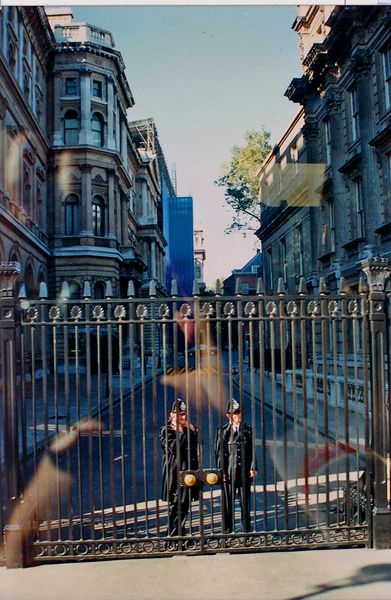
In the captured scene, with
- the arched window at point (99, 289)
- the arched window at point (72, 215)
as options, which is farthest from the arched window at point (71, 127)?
the arched window at point (99, 289)

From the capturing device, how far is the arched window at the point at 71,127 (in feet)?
102

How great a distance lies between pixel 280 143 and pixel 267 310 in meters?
17.8

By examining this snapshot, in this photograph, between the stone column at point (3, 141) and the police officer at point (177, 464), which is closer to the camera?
the police officer at point (177, 464)

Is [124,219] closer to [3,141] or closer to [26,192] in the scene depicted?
[26,192]

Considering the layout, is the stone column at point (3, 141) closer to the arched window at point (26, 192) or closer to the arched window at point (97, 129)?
the arched window at point (26, 192)

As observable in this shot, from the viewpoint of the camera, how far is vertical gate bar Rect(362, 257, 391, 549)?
16.2ft

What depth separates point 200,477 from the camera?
5055 millimetres

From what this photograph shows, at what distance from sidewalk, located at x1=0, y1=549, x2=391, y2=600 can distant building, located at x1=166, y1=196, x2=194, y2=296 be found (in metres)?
24.9

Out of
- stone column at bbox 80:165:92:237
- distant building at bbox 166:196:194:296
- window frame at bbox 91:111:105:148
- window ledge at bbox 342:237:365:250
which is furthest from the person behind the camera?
distant building at bbox 166:196:194:296

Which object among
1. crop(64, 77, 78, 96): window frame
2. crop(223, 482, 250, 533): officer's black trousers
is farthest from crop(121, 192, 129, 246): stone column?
→ crop(223, 482, 250, 533): officer's black trousers

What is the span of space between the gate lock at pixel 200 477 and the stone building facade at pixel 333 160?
10314mm

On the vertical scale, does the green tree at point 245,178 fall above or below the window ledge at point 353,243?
above

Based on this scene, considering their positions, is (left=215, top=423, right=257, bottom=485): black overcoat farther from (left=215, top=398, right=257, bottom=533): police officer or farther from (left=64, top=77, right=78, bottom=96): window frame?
(left=64, top=77, right=78, bottom=96): window frame

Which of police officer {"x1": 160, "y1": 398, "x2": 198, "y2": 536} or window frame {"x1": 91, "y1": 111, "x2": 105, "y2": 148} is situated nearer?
police officer {"x1": 160, "y1": 398, "x2": 198, "y2": 536}
